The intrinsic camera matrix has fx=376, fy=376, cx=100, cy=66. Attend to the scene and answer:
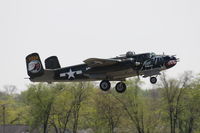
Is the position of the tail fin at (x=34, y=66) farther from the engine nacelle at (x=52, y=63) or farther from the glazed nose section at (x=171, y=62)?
the glazed nose section at (x=171, y=62)

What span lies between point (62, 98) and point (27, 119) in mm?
7067

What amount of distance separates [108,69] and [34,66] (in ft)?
21.7

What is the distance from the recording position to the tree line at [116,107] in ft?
203

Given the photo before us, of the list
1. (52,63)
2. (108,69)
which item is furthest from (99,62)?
(52,63)

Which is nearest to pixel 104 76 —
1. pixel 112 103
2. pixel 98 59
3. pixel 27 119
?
pixel 98 59

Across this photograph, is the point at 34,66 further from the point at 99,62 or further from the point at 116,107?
the point at 116,107

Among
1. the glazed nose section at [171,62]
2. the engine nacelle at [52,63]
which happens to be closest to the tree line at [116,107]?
the engine nacelle at [52,63]

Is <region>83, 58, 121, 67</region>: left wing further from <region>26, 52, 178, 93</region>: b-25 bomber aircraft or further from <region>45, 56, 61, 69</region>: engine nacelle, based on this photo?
<region>45, 56, 61, 69</region>: engine nacelle

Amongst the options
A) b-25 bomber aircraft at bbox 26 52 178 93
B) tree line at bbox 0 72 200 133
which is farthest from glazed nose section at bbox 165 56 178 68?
tree line at bbox 0 72 200 133

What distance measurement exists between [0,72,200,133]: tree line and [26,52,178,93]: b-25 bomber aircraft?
1273 inches

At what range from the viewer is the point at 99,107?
65250 millimetres

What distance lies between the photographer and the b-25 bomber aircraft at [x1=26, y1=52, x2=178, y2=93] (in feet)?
94.2

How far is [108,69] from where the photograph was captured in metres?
29.4

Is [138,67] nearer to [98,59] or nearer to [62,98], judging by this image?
[98,59]
